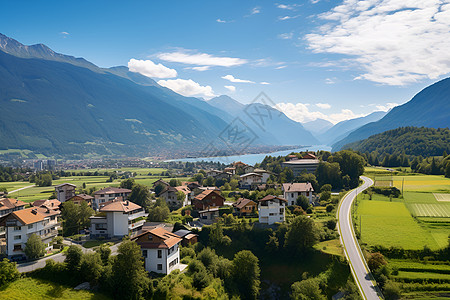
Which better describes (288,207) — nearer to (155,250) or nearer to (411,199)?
(411,199)

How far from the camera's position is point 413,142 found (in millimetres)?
126250

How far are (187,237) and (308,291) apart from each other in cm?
1502

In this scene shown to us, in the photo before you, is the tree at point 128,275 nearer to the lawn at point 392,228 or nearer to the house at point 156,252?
the house at point 156,252

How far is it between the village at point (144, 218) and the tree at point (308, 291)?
1056cm

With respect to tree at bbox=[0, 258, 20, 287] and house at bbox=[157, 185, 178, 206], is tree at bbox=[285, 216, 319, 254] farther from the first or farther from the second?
tree at bbox=[0, 258, 20, 287]

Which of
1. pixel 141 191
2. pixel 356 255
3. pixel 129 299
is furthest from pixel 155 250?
pixel 141 191

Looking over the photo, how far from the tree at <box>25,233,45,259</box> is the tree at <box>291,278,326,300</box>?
917 inches

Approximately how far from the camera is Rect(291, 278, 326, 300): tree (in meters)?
28.5

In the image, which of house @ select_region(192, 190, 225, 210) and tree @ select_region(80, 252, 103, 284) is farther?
house @ select_region(192, 190, 225, 210)

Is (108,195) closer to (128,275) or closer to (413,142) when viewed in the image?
(128,275)

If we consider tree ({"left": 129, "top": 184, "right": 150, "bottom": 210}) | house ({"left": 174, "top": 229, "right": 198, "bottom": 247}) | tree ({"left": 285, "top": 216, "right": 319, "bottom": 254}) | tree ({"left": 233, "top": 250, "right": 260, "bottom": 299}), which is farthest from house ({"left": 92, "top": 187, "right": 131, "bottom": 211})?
tree ({"left": 285, "top": 216, "right": 319, "bottom": 254})

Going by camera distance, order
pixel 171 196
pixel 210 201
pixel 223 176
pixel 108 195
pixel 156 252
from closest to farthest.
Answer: pixel 156 252 < pixel 210 201 < pixel 108 195 < pixel 171 196 < pixel 223 176

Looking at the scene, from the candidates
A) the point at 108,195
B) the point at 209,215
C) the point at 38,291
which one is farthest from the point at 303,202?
the point at 38,291

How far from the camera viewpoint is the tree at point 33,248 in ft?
102
